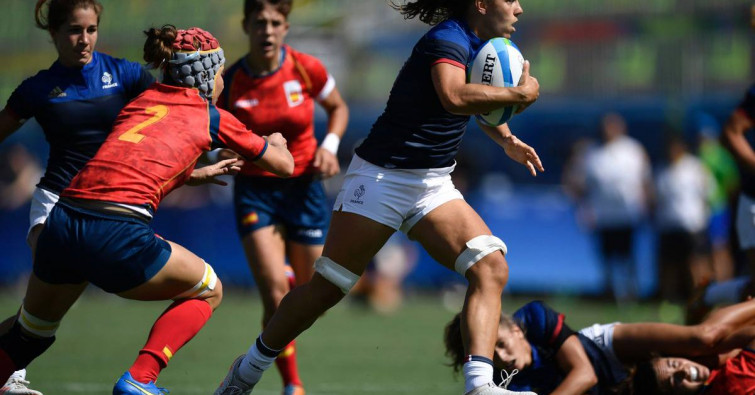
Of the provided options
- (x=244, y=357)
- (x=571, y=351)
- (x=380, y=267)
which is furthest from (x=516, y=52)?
(x=380, y=267)

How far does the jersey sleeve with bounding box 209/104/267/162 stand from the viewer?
4945 mm

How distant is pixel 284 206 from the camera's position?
680cm

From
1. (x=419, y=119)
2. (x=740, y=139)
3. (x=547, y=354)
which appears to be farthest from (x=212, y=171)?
(x=740, y=139)

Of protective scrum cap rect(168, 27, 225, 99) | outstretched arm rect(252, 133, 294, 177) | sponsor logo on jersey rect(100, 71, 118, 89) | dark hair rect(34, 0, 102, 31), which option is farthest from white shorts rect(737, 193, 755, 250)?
dark hair rect(34, 0, 102, 31)

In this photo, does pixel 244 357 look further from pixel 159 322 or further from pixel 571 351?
pixel 571 351

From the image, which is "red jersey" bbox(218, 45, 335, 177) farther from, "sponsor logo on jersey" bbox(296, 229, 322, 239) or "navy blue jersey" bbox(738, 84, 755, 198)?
"navy blue jersey" bbox(738, 84, 755, 198)

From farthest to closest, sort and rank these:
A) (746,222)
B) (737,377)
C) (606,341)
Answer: (746,222), (606,341), (737,377)

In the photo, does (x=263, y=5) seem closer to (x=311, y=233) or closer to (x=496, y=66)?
(x=311, y=233)

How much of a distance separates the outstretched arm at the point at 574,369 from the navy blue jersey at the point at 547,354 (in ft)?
0.16

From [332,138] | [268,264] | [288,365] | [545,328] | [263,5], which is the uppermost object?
[263,5]

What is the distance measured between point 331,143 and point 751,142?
9.77 ft

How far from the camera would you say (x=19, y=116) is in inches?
228

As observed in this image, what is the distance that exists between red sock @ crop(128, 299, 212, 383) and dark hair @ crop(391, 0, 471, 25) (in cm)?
186

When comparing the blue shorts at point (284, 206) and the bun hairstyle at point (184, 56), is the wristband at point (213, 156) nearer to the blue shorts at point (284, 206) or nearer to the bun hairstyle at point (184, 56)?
the blue shorts at point (284, 206)
